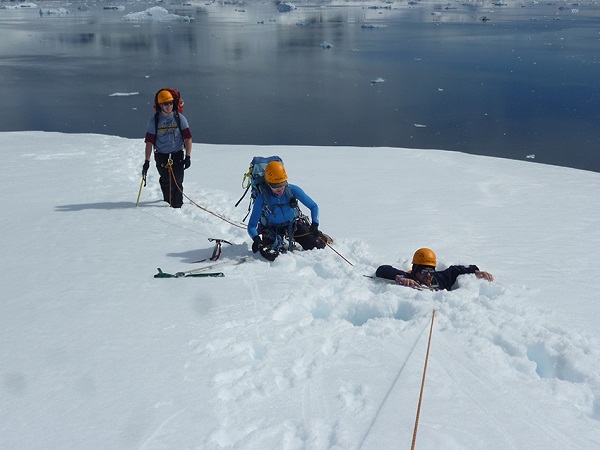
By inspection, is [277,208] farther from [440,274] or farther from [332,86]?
[332,86]

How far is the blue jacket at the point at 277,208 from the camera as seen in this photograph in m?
5.24

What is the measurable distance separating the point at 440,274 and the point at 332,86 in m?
19.2

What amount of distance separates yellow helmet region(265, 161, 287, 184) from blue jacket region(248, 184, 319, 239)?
195 millimetres

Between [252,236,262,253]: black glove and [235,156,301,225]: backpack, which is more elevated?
[235,156,301,225]: backpack

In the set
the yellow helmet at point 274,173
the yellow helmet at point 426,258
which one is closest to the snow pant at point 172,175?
the yellow helmet at point 274,173

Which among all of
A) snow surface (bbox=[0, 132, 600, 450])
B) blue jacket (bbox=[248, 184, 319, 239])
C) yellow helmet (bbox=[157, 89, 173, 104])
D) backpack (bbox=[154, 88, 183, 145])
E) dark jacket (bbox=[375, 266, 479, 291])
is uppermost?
yellow helmet (bbox=[157, 89, 173, 104])

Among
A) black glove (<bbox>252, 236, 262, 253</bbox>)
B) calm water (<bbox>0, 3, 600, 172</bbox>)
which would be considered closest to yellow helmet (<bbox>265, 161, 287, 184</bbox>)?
black glove (<bbox>252, 236, 262, 253</bbox>)

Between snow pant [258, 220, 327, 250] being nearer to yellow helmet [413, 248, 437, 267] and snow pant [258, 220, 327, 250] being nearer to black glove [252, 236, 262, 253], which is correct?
black glove [252, 236, 262, 253]

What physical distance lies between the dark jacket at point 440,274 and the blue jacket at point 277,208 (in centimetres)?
98

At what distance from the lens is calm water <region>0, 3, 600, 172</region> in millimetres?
16578

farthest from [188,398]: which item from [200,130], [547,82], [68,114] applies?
[547,82]

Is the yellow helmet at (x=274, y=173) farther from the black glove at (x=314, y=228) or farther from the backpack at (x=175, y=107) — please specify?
the backpack at (x=175, y=107)

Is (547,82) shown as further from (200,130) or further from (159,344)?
(159,344)

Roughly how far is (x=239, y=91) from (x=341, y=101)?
4.46 metres
